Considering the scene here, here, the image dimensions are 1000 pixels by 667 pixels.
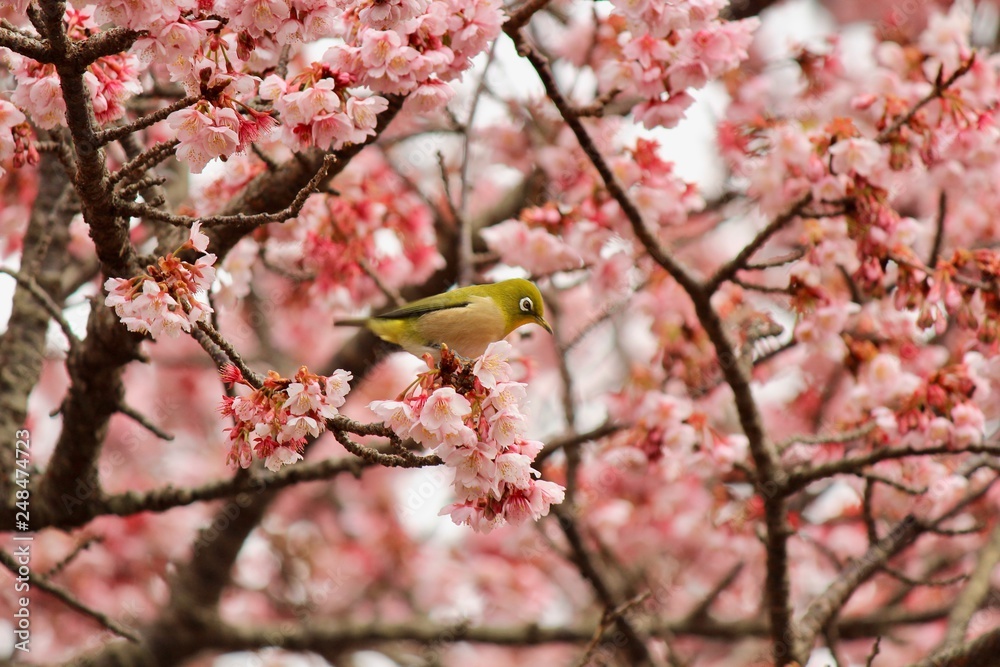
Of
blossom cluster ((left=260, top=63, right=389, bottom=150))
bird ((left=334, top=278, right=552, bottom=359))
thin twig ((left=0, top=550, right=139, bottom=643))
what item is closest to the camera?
blossom cluster ((left=260, top=63, right=389, bottom=150))

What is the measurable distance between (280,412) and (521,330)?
2.83 meters

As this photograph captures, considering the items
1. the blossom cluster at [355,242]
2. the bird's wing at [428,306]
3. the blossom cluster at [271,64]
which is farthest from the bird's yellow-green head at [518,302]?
the blossom cluster at [271,64]

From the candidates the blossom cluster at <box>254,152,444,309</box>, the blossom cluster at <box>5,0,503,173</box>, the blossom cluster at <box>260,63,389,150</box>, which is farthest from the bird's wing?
the blossom cluster at <box>260,63,389,150</box>

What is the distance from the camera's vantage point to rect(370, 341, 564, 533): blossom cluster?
6.46ft

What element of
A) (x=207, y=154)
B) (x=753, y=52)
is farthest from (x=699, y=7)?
(x=753, y=52)

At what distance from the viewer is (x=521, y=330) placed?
476 cm

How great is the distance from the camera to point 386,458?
205 centimetres

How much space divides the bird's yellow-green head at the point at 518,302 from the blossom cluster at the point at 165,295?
1.76 m

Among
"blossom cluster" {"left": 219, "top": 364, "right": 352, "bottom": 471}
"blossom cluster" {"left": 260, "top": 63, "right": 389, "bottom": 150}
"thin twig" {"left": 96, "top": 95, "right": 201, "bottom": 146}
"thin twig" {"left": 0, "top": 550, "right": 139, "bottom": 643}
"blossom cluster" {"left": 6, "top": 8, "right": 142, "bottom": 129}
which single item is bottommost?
"blossom cluster" {"left": 219, "top": 364, "right": 352, "bottom": 471}

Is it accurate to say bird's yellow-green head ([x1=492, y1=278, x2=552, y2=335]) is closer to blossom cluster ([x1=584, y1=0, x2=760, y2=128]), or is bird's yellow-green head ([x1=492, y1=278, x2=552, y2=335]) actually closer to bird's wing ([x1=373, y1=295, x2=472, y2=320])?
bird's wing ([x1=373, y1=295, x2=472, y2=320])

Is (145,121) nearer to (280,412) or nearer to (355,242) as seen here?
(280,412)

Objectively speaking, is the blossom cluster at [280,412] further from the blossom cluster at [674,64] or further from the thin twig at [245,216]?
the blossom cluster at [674,64]

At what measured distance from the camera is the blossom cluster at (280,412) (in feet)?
6.49

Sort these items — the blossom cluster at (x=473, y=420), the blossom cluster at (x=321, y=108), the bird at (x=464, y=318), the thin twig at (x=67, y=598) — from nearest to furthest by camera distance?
1. the blossom cluster at (x=473, y=420)
2. the blossom cluster at (x=321, y=108)
3. the thin twig at (x=67, y=598)
4. the bird at (x=464, y=318)
